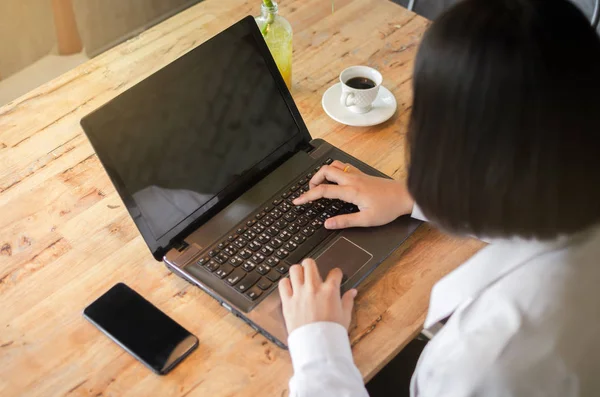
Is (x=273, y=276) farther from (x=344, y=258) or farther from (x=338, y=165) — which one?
(x=338, y=165)

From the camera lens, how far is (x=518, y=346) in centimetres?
78

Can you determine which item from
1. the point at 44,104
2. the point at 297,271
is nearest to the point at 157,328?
the point at 297,271

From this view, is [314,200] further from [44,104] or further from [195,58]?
[44,104]

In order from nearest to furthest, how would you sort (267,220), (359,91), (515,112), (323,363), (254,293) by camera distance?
(515,112), (323,363), (254,293), (267,220), (359,91)

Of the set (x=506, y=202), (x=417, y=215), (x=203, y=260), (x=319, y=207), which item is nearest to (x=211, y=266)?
(x=203, y=260)

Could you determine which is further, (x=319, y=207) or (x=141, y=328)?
(x=319, y=207)

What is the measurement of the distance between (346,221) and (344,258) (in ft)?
0.22

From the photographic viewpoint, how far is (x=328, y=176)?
3.77 feet

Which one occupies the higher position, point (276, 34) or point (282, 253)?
point (276, 34)

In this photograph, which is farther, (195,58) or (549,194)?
(195,58)

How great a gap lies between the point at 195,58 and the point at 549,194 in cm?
62

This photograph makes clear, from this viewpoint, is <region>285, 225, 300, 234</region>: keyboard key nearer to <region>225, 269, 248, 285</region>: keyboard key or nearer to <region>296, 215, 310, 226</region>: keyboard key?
<region>296, 215, 310, 226</region>: keyboard key

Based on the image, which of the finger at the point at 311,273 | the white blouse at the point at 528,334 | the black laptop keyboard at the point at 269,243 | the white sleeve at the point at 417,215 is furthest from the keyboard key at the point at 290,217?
the white blouse at the point at 528,334

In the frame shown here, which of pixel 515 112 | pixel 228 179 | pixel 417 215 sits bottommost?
pixel 417 215
